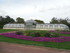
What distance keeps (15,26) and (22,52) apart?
41.8m

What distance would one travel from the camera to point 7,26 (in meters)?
51.3

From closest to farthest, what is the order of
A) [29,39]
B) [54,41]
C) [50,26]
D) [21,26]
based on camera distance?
1. [54,41]
2. [29,39]
3. [50,26]
4. [21,26]

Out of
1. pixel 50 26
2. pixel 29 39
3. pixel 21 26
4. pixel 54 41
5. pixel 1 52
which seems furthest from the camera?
pixel 21 26

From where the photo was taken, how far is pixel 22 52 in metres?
9.78

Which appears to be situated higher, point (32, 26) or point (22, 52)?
point (32, 26)

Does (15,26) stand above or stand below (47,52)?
above

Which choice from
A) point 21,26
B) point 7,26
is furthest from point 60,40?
point 7,26

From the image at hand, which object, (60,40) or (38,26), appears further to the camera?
(38,26)

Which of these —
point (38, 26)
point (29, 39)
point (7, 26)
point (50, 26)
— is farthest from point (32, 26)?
point (29, 39)

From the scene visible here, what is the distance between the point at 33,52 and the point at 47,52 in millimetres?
1089

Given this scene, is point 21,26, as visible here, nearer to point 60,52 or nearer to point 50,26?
point 50,26

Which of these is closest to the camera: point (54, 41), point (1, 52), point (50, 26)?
point (1, 52)

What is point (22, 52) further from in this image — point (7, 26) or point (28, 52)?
point (7, 26)

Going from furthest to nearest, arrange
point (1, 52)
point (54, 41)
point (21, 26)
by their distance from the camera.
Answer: point (21, 26), point (54, 41), point (1, 52)
